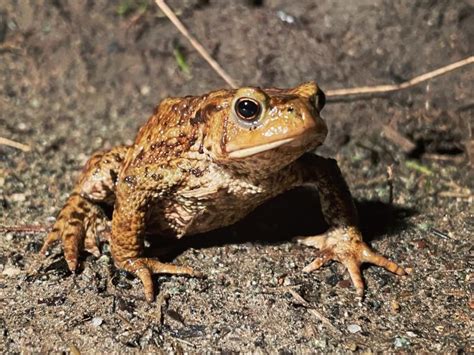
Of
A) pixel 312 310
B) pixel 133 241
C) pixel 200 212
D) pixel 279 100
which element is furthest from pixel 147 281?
pixel 279 100

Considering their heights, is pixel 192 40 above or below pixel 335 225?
above

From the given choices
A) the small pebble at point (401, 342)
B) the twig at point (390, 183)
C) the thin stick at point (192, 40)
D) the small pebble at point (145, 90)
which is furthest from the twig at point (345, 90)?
the small pebble at point (401, 342)

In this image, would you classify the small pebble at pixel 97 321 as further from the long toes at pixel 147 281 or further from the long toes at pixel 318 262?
the long toes at pixel 318 262

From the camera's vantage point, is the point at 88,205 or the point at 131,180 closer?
the point at 131,180

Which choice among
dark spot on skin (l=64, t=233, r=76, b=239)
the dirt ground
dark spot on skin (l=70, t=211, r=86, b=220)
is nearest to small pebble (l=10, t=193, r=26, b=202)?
the dirt ground

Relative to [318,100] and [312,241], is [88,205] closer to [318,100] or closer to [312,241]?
[312,241]

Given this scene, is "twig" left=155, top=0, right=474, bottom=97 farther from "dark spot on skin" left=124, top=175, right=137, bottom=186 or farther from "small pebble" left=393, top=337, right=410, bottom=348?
"small pebble" left=393, top=337, right=410, bottom=348
